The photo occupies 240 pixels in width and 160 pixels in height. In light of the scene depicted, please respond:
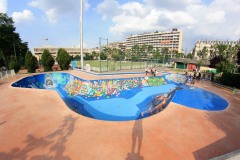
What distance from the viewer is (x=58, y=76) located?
848 inches

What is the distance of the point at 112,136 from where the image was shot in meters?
5.91

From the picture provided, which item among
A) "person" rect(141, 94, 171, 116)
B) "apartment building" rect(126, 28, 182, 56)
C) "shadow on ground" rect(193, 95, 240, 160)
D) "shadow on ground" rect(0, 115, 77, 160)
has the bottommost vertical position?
"person" rect(141, 94, 171, 116)

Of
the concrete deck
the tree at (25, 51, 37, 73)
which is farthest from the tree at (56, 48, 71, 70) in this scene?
the concrete deck

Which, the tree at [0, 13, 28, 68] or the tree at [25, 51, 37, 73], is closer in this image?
the tree at [25, 51, 37, 73]

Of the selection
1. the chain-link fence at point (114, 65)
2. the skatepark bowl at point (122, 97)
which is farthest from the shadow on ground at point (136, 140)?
the chain-link fence at point (114, 65)

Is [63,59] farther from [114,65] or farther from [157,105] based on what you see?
[157,105]

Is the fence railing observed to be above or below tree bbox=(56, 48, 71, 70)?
below

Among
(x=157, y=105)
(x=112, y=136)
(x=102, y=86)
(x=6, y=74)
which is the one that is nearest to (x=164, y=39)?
(x=102, y=86)

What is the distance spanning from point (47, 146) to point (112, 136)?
101 inches

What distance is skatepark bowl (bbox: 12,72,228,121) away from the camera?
11.1 meters

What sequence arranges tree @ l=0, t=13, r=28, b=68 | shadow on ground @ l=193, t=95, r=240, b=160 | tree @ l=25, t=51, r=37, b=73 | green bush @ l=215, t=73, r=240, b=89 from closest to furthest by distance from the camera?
shadow on ground @ l=193, t=95, r=240, b=160
green bush @ l=215, t=73, r=240, b=89
tree @ l=25, t=51, r=37, b=73
tree @ l=0, t=13, r=28, b=68

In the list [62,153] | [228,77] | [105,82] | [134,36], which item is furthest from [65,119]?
[134,36]

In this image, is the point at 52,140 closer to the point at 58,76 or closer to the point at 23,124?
the point at 23,124

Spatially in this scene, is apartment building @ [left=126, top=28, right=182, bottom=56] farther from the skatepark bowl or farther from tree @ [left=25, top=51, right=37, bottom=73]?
tree @ [left=25, top=51, right=37, bottom=73]
